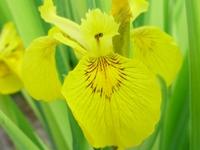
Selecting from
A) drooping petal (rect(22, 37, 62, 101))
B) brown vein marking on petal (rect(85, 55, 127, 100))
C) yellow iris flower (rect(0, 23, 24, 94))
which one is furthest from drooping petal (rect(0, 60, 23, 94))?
brown vein marking on petal (rect(85, 55, 127, 100))

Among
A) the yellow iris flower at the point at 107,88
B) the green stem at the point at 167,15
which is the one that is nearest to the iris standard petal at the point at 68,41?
the yellow iris flower at the point at 107,88

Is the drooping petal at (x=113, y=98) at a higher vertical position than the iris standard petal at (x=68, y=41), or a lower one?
lower

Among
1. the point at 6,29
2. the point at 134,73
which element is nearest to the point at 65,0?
the point at 6,29

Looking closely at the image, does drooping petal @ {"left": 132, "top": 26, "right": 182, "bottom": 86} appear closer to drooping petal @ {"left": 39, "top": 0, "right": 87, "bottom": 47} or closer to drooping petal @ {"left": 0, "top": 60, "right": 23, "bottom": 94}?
drooping petal @ {"left": 39, "top": 0, "right": 87, "bottom": 47}

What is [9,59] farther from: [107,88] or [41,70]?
[107,88]

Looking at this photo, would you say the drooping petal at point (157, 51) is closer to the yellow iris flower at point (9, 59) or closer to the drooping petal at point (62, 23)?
the drooping petal at point (62, 23)

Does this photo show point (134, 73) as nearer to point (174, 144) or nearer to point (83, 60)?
point (83, 60)

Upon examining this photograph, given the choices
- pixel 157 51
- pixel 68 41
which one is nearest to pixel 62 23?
pixel 68 41
